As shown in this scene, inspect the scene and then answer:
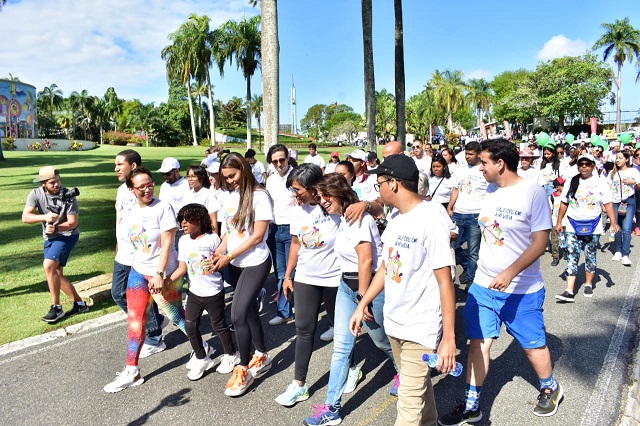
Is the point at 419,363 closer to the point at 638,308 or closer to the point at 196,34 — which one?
the point at 638,308

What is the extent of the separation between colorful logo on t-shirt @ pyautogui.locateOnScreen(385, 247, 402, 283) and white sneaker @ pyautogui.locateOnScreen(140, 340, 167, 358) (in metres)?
3.02

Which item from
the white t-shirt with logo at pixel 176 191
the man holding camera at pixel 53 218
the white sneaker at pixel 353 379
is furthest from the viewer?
the white t-shirt with logo at pixel 176 191

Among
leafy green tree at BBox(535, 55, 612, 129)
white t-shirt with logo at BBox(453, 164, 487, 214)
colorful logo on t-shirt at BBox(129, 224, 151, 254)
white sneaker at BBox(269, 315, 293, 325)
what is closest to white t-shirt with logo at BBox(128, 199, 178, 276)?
colorful logo on t-shirt at BBox(129, 224, 151, 254)

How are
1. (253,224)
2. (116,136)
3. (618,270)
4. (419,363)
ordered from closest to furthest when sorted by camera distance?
(419,363), (253,224), (618,270), (116,136)

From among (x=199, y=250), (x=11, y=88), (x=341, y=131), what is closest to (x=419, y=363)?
(x=199, y=250)

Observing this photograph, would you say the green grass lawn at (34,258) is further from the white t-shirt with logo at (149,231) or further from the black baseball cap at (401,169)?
the black baseball cap at (401,169)

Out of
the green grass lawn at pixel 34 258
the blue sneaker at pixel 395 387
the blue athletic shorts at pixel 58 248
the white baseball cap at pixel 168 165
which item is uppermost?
the white baseball cap at pixel 168 165

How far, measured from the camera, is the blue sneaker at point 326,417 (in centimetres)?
330

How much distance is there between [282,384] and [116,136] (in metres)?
67.0

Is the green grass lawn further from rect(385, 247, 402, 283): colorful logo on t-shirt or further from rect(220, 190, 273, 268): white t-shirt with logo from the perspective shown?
rect(385, 247, 402, 283): colorful logo on t-shirt

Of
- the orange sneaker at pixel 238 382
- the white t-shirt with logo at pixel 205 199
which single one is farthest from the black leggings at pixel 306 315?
the white t-shirt with logo at pixel 205 199

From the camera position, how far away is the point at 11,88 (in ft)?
166

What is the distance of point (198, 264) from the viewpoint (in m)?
3.93

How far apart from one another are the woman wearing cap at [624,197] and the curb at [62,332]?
7.81m
